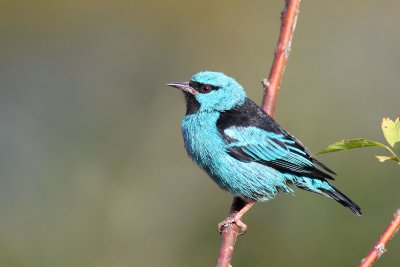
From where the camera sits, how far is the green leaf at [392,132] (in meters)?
3.51

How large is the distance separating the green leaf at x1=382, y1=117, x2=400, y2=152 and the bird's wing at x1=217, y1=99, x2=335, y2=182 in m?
2.09

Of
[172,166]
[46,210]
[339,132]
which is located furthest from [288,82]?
[46,210]

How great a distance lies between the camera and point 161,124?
355 inches

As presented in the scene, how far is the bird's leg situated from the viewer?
5.26 m

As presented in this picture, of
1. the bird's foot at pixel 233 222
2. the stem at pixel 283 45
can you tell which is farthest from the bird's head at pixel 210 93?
the bird's foot at pixel 233 222

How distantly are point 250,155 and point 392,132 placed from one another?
237 cm

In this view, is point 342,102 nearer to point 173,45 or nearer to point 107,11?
point 173,45

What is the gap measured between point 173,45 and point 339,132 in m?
3.22

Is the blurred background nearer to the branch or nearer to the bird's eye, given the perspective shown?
the branch

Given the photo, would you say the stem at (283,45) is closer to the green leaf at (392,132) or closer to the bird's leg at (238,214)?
the bird's leg at (238,214)

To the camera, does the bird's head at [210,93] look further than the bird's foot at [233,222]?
Yes

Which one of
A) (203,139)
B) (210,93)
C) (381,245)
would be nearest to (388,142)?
(381,245)

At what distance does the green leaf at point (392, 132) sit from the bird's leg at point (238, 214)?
6.09 ft

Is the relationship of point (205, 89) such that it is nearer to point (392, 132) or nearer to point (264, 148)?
point (264, 148)
